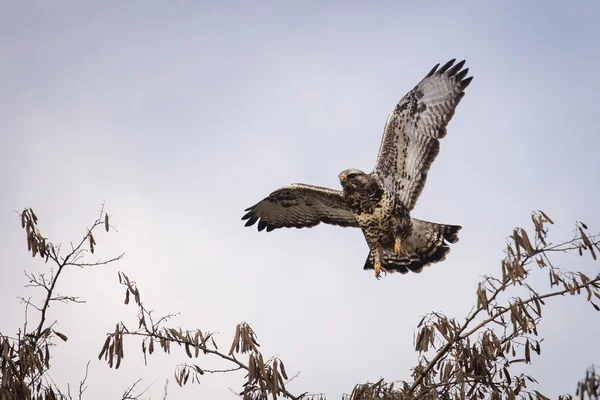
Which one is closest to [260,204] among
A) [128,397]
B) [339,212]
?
[339,212]

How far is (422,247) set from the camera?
9711 mm

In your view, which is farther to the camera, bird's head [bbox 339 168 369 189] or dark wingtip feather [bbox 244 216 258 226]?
dark wingtip feather [bbox 244 216 258 226]

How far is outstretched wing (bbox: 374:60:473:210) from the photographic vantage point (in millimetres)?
9648

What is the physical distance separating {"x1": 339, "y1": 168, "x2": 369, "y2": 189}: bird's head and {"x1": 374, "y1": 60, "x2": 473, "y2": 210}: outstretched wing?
0.52 m

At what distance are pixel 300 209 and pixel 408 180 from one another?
1.63 m

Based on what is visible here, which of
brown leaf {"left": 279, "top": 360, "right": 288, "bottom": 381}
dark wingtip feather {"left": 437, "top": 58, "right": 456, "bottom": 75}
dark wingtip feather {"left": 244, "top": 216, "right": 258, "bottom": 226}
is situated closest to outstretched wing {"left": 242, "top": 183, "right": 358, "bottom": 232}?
dark wingtip feather {"left": 244, "top": 216, "right": 258, "bottom": 226}

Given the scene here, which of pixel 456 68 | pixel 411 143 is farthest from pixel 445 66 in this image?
pixel 411 143

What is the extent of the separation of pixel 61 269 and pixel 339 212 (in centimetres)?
512

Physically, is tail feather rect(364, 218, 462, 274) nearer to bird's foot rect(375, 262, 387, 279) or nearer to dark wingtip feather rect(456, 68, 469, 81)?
bird's foot rect(375, 262, 387, 279)

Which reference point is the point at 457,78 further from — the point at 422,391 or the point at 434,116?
the point at 422,391

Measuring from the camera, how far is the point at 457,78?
993 cm

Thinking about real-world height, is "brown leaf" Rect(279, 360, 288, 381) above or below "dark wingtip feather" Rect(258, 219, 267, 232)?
below

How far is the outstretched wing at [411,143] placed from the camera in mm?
9648

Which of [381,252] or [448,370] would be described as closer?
[448,370]
